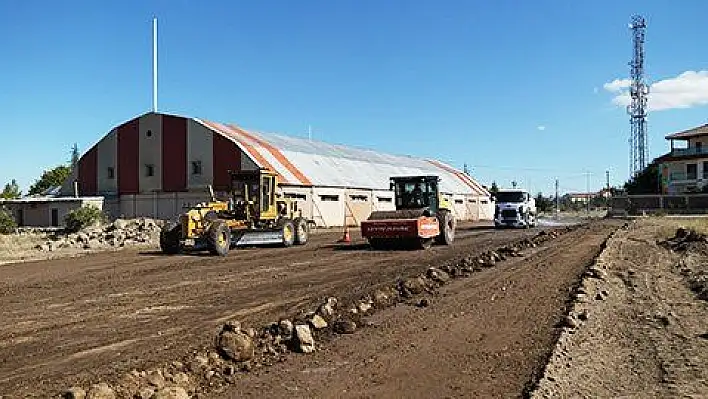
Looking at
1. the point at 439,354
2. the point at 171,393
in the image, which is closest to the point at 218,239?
the point at 439,354

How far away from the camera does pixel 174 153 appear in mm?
43344

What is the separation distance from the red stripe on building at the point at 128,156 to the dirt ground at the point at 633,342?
36.1 m

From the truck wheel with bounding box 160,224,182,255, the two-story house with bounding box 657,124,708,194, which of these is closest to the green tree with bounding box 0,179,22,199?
the truck wheel with bounding box 160,224,182,255

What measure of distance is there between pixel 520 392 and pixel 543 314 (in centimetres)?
395

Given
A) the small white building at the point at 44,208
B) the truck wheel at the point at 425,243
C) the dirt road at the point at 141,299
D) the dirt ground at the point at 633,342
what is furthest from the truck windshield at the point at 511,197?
the small white building at the point at 44,208

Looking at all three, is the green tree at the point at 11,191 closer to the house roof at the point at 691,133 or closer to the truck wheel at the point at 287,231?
the truck wheel at the point at 287,231

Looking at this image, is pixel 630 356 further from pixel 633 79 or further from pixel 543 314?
pixel 633 79

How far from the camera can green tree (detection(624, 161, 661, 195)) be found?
7619 centimetres

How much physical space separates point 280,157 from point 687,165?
49.7 m

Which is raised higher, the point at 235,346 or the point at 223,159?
the point at 223,159

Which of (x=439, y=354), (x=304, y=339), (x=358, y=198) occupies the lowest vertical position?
(x=439, y=354)

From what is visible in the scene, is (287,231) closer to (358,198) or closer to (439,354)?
(439,354)

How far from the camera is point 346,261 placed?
18625 millimetres

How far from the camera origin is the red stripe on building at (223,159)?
41406 mm
